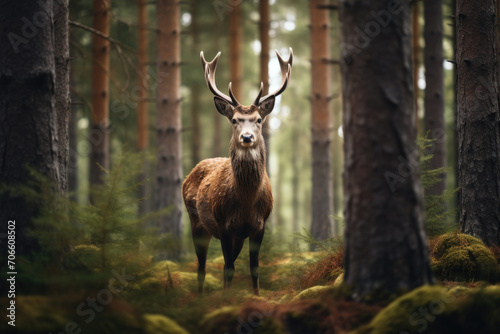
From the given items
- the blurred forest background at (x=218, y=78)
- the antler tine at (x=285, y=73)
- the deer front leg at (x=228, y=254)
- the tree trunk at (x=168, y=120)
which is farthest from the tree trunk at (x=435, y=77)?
the deer front leg at (x=228, y=254)

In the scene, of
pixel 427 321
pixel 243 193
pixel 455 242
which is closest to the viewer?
pixel 427 321

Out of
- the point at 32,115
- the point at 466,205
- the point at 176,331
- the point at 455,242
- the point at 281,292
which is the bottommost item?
the point at 281,292

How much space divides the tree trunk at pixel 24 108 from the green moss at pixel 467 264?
4684 mm

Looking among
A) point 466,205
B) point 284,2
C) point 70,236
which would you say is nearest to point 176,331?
point 70,236

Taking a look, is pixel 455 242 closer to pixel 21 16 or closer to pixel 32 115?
pixel 32 115

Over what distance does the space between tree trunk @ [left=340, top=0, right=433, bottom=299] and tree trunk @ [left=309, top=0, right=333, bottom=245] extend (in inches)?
361

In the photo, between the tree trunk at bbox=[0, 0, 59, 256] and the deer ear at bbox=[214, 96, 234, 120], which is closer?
the tree trunk at bbox=[0, 0, 59, 256]

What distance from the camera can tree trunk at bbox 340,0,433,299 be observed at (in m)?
Answer: 4.18

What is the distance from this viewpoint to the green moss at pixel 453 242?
19.6 ft

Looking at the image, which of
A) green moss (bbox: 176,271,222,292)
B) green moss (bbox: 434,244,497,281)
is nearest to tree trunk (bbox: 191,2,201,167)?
green moss (bbox: 176,271,222,292)

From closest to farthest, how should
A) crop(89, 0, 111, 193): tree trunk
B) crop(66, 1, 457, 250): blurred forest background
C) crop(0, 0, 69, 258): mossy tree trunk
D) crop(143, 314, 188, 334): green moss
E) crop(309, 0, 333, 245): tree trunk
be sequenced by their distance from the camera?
crop(143, 314, 188, 334): green moss < crop(0, 0, 69, 258): mossy tree trunk < crop(89, 0, 111, 193): tree trunk < crop(309, 0, 333, 245): tree trunk < crop(66, 1, 457, 250): blurred forest background

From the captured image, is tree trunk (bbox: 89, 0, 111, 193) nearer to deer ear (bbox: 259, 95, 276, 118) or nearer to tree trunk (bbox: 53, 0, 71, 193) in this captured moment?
tree trunk (bbox: 53, 0, 71, 193)

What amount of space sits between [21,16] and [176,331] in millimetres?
3892

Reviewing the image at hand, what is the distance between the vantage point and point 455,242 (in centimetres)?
604
